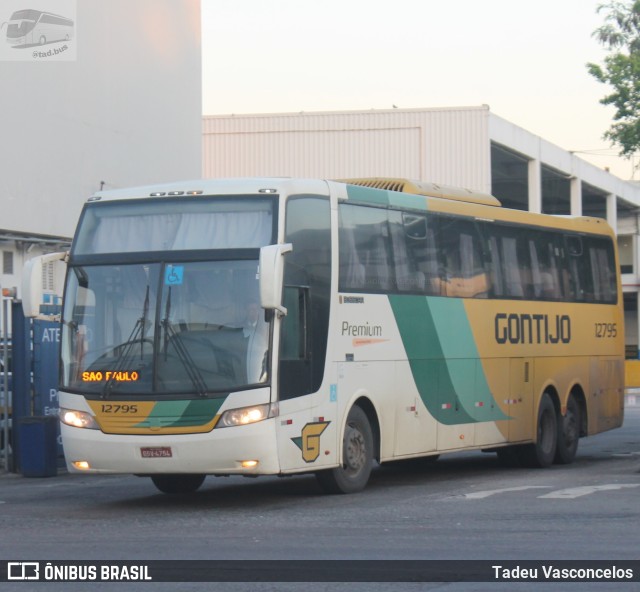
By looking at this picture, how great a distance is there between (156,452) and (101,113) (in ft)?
67.1

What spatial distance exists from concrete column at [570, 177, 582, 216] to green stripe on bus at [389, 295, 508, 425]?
38114 mm

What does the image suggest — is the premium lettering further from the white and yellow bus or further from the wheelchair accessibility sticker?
the wheelchair accessibility sticker

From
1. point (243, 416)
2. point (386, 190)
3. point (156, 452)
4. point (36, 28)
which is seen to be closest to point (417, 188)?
point (386, 190)

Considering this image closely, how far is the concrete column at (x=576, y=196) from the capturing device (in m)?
55.0

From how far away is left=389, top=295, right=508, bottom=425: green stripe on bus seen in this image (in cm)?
1606

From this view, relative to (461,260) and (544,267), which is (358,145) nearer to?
(544,267)

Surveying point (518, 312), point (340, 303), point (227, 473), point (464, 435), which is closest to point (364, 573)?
point (227, 473)

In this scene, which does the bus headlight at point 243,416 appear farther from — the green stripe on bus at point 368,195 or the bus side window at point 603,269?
the bus side window at point 603,269

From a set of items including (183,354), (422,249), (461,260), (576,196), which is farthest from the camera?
(576,196)

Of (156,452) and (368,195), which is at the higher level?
(368,195)

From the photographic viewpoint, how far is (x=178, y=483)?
15.5 meters

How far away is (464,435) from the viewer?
17.2m

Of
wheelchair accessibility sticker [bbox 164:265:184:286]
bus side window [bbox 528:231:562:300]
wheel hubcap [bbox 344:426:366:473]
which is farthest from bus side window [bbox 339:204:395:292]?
bus side window [bbox 528:231:562:300]

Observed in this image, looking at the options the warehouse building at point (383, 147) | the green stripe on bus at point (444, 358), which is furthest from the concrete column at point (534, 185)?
the green stripe on bus at point (444, 358)
